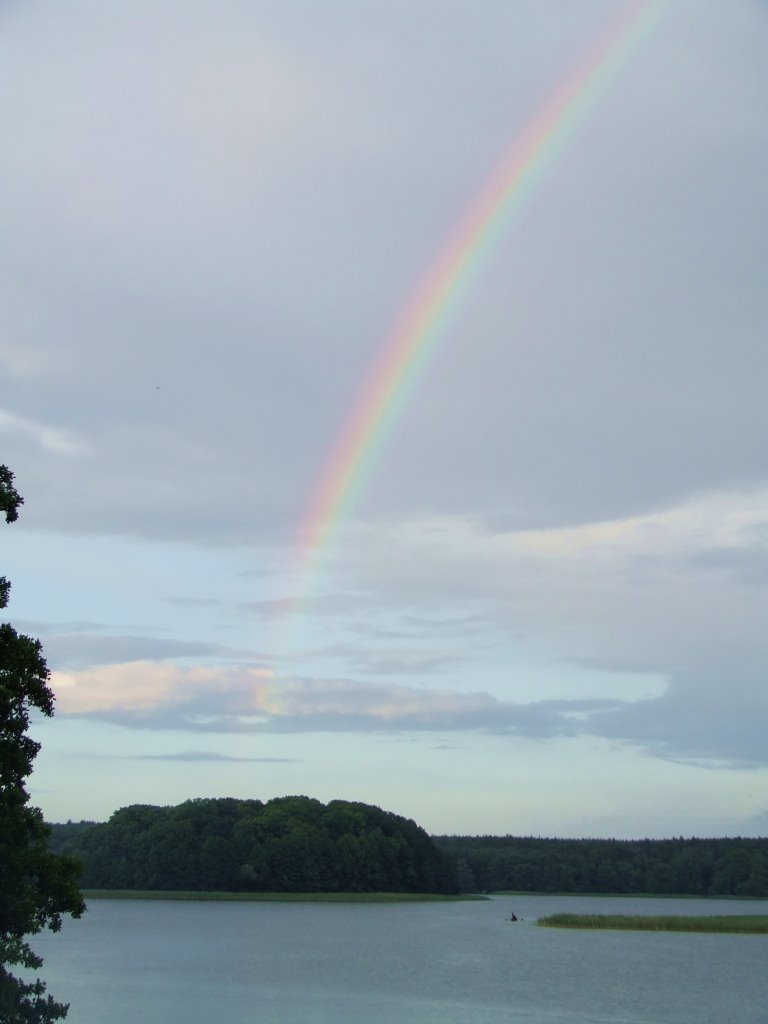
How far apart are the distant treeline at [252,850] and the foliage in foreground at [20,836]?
131 meters

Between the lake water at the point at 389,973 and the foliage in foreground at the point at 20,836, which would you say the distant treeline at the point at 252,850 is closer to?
the lake water at the point at 389,973

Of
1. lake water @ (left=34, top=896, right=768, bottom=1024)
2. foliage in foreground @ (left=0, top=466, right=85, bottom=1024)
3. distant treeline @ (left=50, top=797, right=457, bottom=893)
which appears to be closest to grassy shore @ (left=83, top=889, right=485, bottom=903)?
distant treeline @ (left=50, top=797, right=457, bottom=893)

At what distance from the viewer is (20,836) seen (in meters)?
26.5

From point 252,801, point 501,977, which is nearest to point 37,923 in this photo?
point 501,977

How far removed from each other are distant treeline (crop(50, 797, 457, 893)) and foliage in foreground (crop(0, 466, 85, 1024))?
→ 131m

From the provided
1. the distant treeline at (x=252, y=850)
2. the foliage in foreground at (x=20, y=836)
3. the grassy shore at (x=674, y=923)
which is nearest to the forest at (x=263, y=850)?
the distant treeline at (x=252, y=850)

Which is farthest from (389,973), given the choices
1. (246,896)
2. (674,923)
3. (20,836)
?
(246,896)

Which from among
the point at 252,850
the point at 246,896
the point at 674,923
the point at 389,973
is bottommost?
the point at 246,896

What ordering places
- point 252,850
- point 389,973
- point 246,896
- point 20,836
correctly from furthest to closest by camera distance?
point 252,850 < point 246,896 < point 389,973 < point 20,836

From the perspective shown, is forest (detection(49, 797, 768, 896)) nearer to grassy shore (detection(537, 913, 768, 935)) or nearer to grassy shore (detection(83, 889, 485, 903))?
grassy shore (detection(83, 889, 485, 903))

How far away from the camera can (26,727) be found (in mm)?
25594

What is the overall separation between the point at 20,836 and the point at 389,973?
43781 mm

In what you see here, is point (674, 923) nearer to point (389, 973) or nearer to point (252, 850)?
point (389, 973)

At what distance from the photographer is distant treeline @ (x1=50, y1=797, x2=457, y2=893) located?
156 metres
